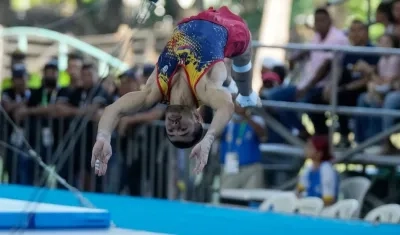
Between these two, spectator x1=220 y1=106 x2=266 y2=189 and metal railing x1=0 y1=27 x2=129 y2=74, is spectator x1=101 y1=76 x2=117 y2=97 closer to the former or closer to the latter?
spectator x1=220 y1=106 x2=266 y2=189

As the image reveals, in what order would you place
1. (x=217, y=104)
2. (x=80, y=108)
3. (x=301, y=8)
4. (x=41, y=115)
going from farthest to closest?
(x=301, y=8) → (x=41, y=115) → (x=80, y=108) → (x=217, y=104)

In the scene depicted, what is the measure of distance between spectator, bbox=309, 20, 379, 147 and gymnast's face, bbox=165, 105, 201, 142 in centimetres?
323

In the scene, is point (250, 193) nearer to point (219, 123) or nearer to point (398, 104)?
point (398, 104)

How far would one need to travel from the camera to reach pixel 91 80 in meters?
11.0

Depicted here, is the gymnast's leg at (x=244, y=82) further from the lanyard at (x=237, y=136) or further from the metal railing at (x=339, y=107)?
the lanyard at (x=237, y=136)

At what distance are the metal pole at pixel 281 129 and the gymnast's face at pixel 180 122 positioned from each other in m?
3.51

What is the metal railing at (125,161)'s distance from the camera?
1038cm

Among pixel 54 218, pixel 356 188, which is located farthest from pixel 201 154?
pixel 356 188

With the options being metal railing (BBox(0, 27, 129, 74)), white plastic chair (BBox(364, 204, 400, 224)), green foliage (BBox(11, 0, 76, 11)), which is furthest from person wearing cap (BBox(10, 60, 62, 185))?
green foliage (BBox(11, 0, 76, 11))

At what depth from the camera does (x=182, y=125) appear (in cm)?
679

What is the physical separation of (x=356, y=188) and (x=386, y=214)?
2.28 feet

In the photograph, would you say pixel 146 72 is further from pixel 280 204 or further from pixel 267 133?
pixel 280 204

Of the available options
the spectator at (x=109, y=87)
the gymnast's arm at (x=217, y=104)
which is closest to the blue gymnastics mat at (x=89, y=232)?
the gymnast's arm at (x=217, y=104)

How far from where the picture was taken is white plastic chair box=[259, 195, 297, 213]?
970 centimetres
